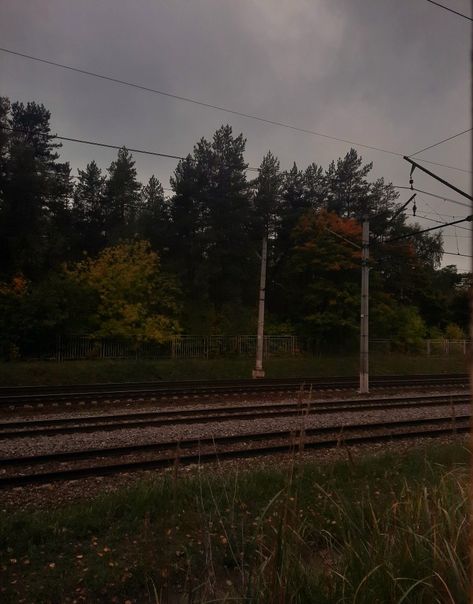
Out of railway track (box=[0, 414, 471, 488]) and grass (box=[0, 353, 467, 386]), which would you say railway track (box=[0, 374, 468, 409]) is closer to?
railway track (box=[0, 414, 471, 488])

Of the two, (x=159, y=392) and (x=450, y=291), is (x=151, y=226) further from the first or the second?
(x=450, y=291)

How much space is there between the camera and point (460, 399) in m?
18.1

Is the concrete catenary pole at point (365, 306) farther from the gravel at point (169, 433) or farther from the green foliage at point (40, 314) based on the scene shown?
the green foliage at point (40, 314)

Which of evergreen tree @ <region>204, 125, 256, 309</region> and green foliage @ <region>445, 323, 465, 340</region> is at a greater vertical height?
evergreen tree @ <region>204, 125, 256, 309</region>

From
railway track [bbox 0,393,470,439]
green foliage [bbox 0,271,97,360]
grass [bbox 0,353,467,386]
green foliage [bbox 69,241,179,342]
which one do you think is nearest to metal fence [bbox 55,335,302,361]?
green foliage [bbox 69,241,179,342]

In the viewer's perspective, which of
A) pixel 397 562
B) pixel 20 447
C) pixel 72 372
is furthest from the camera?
pixel 72 372

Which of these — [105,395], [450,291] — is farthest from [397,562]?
[450,291]

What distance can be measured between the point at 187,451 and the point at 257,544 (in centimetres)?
579

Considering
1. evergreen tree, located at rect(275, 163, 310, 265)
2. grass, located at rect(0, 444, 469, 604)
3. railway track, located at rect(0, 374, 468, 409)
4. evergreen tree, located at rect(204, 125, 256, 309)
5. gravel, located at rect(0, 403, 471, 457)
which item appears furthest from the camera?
evergreen tree, located at rect(275, 163, 310, 265)

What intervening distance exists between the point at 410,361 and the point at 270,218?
52.7 feet

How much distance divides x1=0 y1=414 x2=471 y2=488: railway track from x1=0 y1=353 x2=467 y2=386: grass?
13.3m

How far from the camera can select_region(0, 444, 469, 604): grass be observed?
264 centimetres

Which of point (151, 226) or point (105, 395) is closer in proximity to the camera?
point (105, 395)

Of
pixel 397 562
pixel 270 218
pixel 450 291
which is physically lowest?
pixel 397 562
